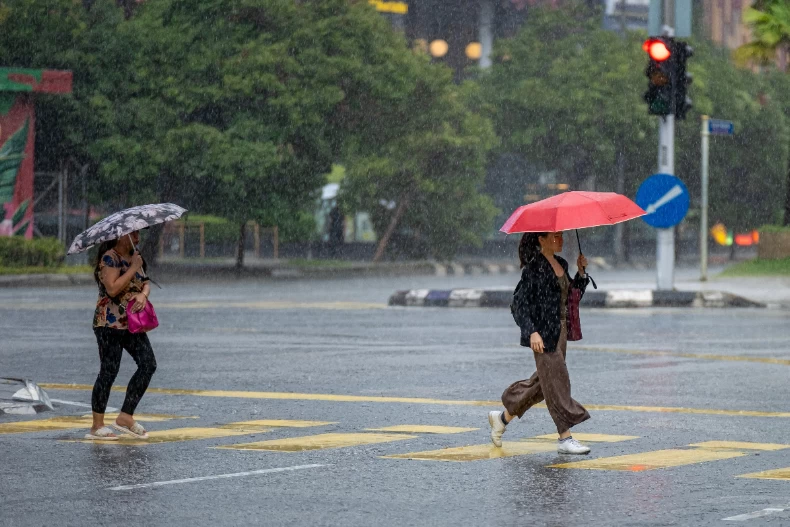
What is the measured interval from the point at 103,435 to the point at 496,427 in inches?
100

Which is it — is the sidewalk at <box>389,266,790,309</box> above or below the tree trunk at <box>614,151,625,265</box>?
below

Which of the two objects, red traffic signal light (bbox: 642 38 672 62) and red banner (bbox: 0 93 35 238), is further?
red banner (bbox: 0 93 35 238)

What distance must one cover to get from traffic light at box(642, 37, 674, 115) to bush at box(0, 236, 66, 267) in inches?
753

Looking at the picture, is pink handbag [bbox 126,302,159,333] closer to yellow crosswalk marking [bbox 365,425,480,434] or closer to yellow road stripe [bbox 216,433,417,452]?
yellow road stripe [bbox 216,433,417,452]

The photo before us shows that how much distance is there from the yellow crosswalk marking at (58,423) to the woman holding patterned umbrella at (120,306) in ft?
1.66

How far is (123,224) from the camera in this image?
10570 mm

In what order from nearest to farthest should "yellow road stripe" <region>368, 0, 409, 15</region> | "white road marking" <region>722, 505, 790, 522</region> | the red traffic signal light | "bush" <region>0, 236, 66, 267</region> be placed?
"white road marking" <region>722, 505, 790, 522</region>, the red traffic signal light, "bush" <region>0, 236, 66, 267</region>, "yellow road stripe" <region>368, 0, 409, 15</region>

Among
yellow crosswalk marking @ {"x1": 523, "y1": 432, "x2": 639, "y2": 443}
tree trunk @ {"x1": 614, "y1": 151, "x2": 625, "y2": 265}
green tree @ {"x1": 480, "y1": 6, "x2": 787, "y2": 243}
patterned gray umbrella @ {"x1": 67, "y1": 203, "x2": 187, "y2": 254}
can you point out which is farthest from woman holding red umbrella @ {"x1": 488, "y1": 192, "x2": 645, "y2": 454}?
tree trunk @ {"x1": 614, "y1": 151, "x2": 625, "y2": 265}

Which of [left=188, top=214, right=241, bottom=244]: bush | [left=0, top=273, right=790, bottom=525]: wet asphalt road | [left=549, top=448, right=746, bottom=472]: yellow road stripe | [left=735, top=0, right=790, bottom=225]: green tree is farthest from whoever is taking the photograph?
[left=188, top=214, right=241, bottom=244]: bush

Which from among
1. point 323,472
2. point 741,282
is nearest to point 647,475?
point 323,472

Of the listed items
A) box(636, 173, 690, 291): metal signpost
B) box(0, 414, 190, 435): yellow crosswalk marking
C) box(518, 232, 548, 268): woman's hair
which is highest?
box(636, 173, 690, 291): metal signpost

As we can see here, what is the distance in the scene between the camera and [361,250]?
197ft

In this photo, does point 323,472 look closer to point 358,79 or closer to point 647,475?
point 647,475

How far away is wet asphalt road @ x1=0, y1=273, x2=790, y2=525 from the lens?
7.86 m
